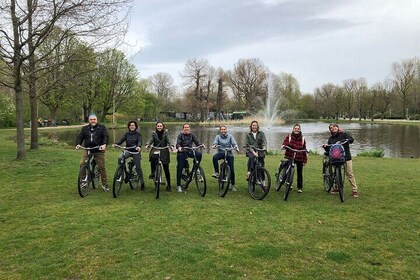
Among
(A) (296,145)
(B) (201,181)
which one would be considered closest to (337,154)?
(A) (296,145)

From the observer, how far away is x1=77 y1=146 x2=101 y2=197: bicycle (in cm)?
760

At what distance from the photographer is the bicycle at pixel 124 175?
7566mm

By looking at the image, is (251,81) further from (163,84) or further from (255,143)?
(255,143)

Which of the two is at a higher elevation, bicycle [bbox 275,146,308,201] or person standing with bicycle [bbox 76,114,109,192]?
person standing with bicycle [bbox 76,114,109,192]

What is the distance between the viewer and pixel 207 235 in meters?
5.16

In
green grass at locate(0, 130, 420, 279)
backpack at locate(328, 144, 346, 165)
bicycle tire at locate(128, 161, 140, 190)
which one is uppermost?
backpack at locate(328, 144, 346, 165)

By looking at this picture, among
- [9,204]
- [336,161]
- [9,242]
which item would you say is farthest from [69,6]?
[336,161]

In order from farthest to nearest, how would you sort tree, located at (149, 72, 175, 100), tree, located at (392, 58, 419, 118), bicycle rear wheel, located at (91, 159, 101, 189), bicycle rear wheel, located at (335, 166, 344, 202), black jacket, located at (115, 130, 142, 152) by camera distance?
tree, located at (149, 72, 175, 100) → tree, located at (392, 58, 419, 118) → bicycle rear wheel, located at (91, 159, 101, 189) → black jacket, located at (115, 130, 142, 152) → bicycle rear wheel, located at (335, 166, 344, 202)

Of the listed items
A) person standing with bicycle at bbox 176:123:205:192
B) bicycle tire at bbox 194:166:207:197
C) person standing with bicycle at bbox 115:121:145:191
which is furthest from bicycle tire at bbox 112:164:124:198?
bicycle tire at bbox 194:166:207:197

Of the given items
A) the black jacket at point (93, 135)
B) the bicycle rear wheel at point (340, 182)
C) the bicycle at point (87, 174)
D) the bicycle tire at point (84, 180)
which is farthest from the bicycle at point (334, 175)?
the bicycle tire at point (84, 180)

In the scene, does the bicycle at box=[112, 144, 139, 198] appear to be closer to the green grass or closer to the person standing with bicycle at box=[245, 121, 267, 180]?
the green grass

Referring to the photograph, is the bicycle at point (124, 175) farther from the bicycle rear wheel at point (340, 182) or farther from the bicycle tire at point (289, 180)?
the bicycle rear wheel at point (340, 182)

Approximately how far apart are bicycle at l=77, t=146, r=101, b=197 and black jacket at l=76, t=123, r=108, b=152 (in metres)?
0.18

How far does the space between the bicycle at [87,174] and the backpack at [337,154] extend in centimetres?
522
